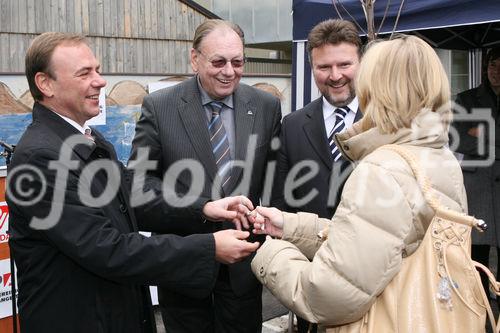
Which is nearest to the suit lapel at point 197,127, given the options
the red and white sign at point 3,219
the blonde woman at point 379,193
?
the blonde woman at point 379,193

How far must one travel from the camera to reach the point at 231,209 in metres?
2.74

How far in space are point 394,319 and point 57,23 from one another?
29.8 ft

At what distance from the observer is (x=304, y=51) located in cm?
574

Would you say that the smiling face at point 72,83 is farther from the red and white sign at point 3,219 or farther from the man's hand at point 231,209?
the red and white sign at point 3,219

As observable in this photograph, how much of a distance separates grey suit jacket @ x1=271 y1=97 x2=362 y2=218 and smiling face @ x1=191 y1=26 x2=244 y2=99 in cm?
43

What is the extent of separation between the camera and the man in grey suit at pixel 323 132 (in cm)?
301

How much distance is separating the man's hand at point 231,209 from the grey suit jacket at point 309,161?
1.49 ft

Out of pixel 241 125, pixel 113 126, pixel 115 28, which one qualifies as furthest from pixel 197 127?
pixel 115 28

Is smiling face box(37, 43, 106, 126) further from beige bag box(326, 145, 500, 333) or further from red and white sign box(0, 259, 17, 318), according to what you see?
red and white sign box(0, 259, 17, 318)

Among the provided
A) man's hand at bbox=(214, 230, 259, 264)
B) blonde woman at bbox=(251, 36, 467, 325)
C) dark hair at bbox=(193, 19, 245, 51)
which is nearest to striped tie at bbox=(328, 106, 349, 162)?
dark hair at bbox=(193, 19, 245, 51)

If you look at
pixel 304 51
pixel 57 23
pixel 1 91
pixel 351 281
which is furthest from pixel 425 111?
pixel 57 23

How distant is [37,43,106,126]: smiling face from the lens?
2234 millimetres

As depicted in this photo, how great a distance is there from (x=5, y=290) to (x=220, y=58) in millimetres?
2240

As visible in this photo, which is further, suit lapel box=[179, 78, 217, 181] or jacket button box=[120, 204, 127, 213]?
suit lapel box=[179, 78, 217, 181]
